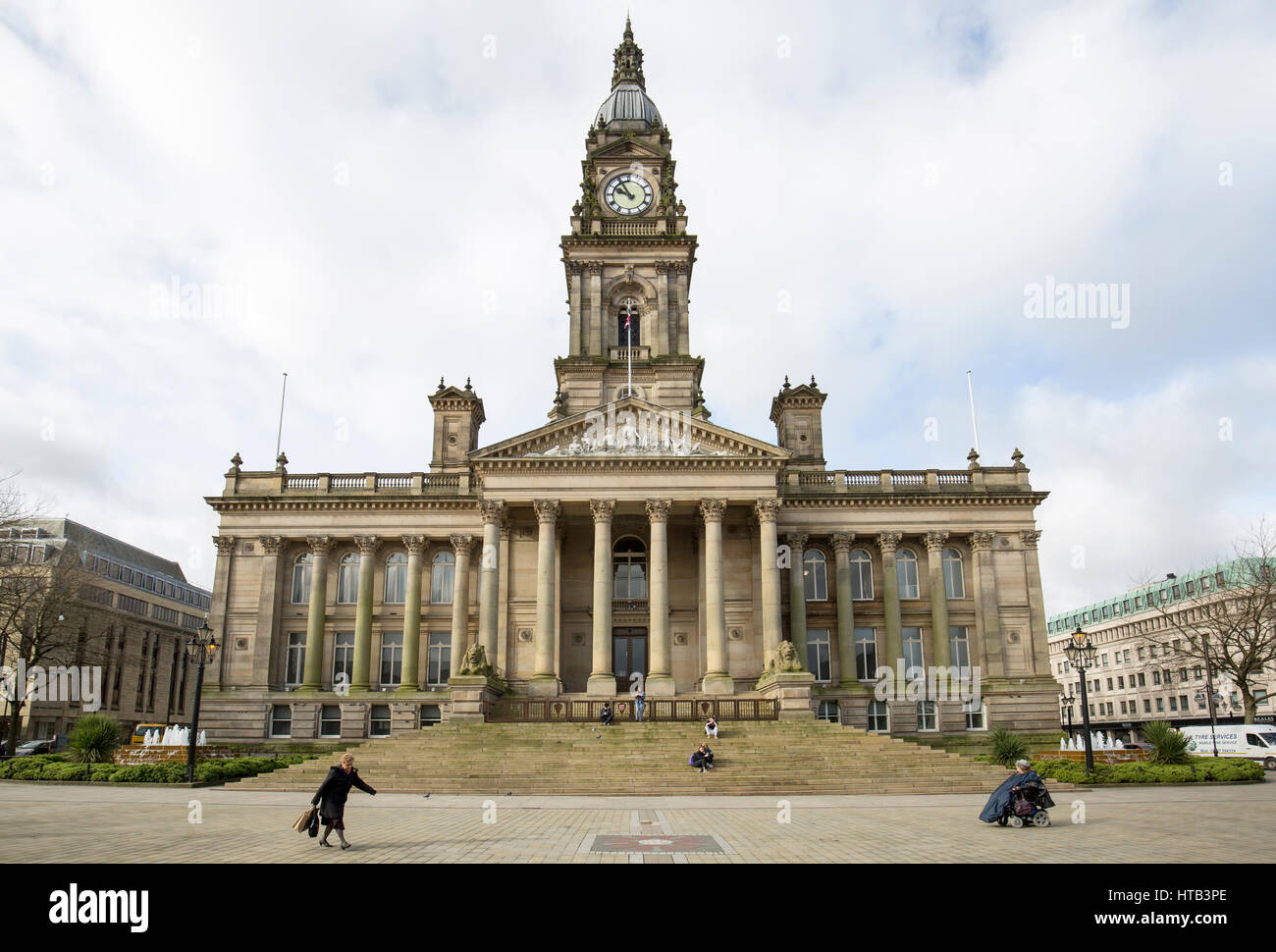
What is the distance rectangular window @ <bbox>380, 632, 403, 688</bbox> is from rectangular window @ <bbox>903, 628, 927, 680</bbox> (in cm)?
2760

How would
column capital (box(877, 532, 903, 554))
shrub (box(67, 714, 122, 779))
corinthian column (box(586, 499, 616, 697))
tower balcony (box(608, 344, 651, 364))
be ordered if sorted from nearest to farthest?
shrub (box(67, 714, 122, 779)) < corinthian column (box(586, 499, 616, 697)) < column capital (box(877, 532, 903, 554)) < tower balcony (box(608, 344, 651, 364))

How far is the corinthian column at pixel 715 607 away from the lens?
42.8 m

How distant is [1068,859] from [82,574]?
59826 mm

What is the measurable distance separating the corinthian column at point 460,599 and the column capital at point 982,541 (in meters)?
27.8

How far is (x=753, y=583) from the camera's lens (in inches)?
1923

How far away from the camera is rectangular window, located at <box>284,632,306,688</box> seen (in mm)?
50688

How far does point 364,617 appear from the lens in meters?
50.4

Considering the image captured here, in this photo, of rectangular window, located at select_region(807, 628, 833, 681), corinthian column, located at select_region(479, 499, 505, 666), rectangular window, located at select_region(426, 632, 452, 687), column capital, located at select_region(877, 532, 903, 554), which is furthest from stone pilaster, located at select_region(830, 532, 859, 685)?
rectangular window, located at select_region(426, 632, 452, 687)

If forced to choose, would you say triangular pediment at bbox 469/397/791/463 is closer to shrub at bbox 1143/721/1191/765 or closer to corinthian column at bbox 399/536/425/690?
corinthian column at bbox 399/536/425/690

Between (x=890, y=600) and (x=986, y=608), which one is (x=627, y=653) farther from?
(x=986, y=608)

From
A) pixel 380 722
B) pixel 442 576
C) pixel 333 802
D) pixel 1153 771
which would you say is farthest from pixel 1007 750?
pixel 380 722

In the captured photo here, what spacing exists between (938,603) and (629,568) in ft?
55.6

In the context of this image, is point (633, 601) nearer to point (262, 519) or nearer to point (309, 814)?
point (262, 519)
